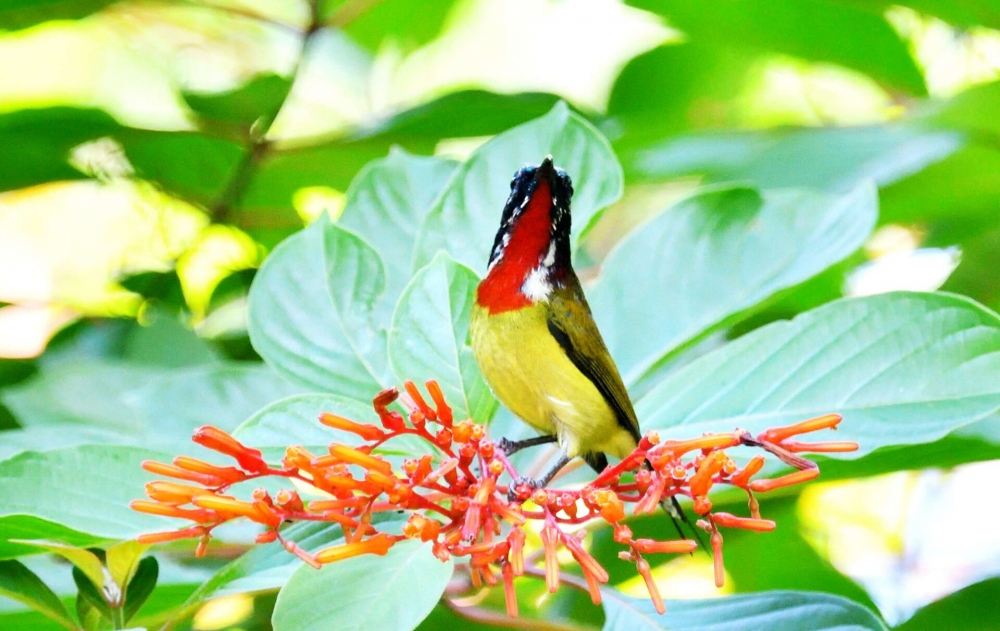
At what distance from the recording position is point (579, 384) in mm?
2086

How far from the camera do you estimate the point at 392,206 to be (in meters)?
2.36

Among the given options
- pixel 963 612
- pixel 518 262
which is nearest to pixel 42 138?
pixel 518 262

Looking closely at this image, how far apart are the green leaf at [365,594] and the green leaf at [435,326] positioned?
0.35 metres

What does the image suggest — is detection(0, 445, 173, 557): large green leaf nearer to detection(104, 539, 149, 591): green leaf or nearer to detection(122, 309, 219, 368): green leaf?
detection(104, 539, 149, 591): green leaf

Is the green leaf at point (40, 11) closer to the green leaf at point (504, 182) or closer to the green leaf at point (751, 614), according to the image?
the green leaf at point (504, 182)

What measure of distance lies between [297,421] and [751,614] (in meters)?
0.80

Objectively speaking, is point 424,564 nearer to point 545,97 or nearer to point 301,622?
point 301,622

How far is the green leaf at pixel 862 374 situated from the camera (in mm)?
1713

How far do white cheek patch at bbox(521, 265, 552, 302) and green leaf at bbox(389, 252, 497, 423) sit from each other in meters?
0.28

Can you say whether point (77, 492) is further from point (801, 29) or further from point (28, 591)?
point (801, 29)

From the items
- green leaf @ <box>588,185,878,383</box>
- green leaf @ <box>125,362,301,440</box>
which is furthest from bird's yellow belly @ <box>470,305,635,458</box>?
green leaf @ <box>125,362,301,440</box>

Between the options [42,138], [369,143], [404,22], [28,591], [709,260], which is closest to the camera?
[28,591]

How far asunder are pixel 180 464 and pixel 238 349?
5.34 feet

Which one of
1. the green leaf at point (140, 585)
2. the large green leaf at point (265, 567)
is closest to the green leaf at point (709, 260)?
the large green leaf at point (265, 567)
